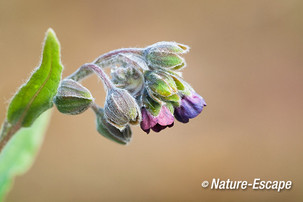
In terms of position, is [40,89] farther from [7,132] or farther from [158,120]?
[158,120]

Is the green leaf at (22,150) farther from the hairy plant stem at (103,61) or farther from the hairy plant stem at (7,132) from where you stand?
the hairy plant stem at (103,61)

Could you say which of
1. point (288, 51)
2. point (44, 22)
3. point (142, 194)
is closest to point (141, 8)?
point (44, 22)

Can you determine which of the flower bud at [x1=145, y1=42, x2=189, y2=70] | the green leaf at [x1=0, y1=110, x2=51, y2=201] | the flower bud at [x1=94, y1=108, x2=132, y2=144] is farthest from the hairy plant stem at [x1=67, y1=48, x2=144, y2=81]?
the green leaf at [x1=0, y1=110, x2=51, y2=201]

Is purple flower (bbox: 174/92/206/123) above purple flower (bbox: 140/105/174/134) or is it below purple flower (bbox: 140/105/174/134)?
above

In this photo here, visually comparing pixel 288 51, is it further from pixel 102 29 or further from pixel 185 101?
pixel 185 101

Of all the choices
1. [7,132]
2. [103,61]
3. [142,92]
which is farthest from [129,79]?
[7,132]

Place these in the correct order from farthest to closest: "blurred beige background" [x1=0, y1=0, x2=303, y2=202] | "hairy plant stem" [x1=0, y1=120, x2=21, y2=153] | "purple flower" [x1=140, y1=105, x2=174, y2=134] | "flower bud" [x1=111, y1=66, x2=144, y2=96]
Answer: "blurred beige background" [x1=0, y1=0, x2=303, y2=202]
"hairy plant stem" [x1=0, y1=120, x2=21, y2=153]
"flower bud" [x1=111, y1=66, x2=144, y2=96]
"purple flower" [x1=140, y1=105, x2=174, y2=134]

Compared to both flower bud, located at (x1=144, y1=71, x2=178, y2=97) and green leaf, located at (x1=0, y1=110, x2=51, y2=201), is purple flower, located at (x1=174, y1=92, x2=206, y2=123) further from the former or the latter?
green leaf, located at (x1=0, y1=110, x2=51, y2=201)

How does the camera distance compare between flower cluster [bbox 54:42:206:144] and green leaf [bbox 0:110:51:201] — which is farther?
green leaf [bbox 0:110:51:201]
